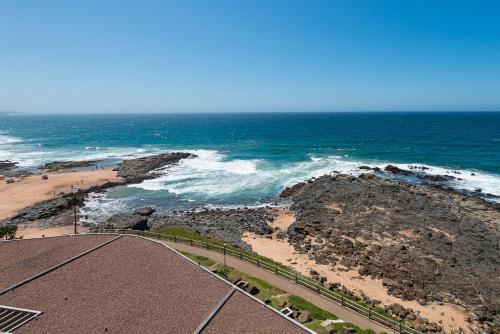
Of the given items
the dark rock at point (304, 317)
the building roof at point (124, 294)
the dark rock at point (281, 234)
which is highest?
the building roof at point (124, 294)

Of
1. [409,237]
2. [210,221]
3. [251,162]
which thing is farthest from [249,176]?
[409,237]

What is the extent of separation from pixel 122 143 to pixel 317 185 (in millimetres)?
95691

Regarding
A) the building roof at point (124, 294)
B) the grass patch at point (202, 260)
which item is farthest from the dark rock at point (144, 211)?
the building roof at point (124, 294)

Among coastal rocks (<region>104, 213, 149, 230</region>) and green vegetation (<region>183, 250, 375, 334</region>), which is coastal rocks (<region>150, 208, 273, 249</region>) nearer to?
coastal rocks (<region>104, 213, 149, 230</region>)

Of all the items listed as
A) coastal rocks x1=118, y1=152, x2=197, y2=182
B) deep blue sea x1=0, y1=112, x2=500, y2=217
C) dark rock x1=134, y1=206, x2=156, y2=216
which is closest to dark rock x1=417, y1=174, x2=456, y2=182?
deep blue sea x1=0, y1=112, x2=500, y2=217

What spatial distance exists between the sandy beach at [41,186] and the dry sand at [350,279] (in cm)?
3733

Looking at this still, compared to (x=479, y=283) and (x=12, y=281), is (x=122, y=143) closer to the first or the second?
(x=12, y=281)

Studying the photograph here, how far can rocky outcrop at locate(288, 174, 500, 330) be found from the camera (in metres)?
29.0

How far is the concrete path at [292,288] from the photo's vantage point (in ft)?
69.0

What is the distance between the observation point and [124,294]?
62.6 ft

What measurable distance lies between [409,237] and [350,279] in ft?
42.1

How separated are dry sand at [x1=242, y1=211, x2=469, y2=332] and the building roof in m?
14.0

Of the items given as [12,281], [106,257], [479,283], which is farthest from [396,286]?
[12,281]

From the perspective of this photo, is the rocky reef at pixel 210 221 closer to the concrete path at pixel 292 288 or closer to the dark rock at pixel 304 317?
the concrete path at pixel 292 288
